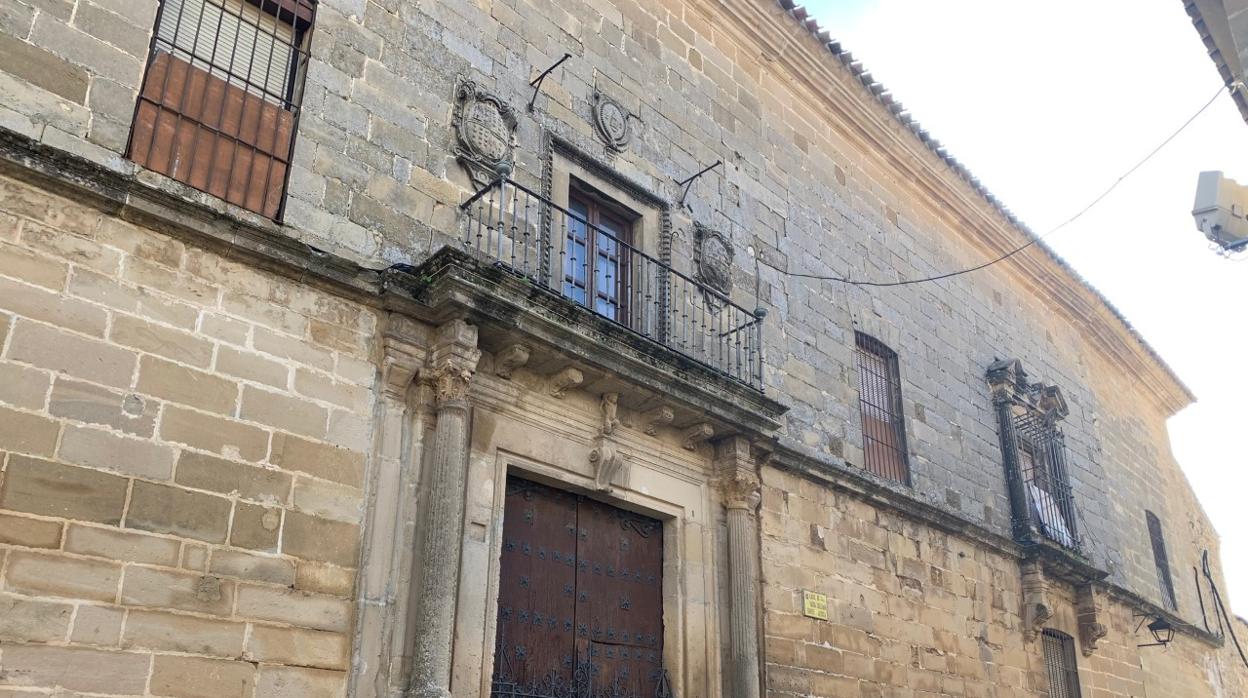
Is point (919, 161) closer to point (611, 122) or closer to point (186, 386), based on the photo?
point (611, 122)

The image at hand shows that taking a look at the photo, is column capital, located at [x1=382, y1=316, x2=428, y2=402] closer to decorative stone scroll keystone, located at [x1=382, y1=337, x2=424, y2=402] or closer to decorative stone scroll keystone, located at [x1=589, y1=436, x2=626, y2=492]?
decorative stone scroll keystone, located at [x1=382, y1=337, x2=424, y2=402]

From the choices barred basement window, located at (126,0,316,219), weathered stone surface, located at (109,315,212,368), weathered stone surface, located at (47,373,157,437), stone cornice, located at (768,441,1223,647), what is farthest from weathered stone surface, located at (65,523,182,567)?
stone cornice, located at (768,441,1223,647)

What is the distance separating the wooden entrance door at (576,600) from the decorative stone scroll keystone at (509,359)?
27.4 inches

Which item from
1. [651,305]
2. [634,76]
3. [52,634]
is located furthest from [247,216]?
[634,76]

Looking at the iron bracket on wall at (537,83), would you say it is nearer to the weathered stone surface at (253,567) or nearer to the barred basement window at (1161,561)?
the weathered stone surface at (253,567)

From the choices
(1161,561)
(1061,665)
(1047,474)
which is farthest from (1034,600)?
(1161,561)

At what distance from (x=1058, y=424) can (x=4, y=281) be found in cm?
1171

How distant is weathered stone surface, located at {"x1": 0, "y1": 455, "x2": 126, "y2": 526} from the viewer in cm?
420

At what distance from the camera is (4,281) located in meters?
4.40

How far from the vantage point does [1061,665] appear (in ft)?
35.8

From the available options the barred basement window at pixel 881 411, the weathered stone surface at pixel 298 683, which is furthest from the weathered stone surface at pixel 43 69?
the barred basement window at pixel 881 411

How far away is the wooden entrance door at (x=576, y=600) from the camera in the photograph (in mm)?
5965

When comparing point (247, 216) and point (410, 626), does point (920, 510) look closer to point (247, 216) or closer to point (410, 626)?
point (410, 626)

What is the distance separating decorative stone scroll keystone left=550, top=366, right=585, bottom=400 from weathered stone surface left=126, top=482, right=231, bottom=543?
7.39ft
